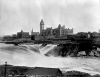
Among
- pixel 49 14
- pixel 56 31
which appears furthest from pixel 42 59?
pixel 49 14

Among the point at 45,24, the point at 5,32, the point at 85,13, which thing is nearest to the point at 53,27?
the point at 45,24

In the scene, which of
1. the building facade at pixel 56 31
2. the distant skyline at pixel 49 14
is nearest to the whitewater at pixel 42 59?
the building facade at pixel 56 31

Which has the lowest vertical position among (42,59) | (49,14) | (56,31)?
(42,59)

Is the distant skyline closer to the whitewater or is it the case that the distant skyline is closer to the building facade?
the building facade

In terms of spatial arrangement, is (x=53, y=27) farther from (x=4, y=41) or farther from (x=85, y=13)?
(x=4, y=41)

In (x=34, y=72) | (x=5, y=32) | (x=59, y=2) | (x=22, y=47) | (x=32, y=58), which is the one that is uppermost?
(x=59, y=2)

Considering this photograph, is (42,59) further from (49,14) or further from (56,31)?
(49,14)
